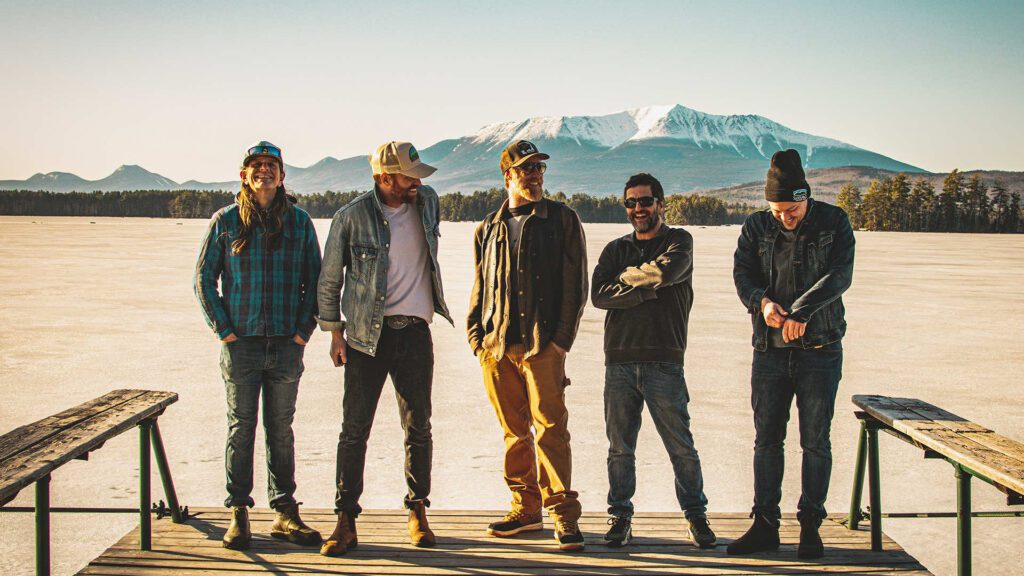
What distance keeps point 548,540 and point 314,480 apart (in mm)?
1901

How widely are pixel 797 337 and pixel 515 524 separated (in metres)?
1.65

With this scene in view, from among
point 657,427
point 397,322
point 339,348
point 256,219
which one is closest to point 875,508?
point 657,427

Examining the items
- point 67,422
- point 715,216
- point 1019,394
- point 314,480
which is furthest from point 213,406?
point 715,216

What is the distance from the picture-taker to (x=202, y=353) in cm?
920

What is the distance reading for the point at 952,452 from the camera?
10.9 feet

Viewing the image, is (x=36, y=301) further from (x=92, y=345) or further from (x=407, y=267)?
(x=407, y=267)

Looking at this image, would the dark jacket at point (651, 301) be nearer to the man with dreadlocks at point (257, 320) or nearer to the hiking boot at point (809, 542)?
the hiking boot at point (809, 542)

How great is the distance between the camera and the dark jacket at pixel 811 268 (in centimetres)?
377

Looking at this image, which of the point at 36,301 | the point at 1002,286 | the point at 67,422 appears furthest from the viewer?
the point at 1002,286

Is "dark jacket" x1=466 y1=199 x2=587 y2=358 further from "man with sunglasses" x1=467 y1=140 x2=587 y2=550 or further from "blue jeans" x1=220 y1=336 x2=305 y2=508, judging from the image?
"blue jeans" x1=220 y1=336 x2=305 y2=508

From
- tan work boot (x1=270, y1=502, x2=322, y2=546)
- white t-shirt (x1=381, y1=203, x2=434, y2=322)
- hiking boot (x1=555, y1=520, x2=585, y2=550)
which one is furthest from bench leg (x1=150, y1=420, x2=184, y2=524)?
hiking boot (x1=555, y1=520, x2=585, y2=550)

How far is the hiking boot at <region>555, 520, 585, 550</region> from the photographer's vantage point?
376cm

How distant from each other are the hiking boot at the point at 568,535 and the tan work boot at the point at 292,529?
1.16 metres

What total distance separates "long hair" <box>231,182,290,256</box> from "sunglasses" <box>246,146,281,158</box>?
0.16 metres
